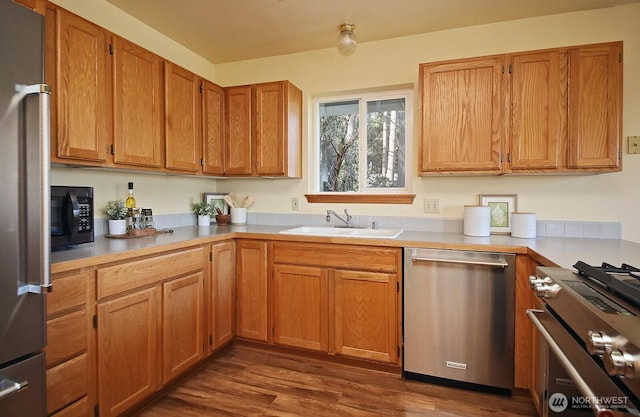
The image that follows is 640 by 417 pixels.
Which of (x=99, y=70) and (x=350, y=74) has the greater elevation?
(x=350, y=74)

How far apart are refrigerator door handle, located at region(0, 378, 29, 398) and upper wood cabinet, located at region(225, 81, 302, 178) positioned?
1.98m

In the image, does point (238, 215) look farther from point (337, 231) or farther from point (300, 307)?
point (300, 307)

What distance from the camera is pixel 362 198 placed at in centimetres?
279

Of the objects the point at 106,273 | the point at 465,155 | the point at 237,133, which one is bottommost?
the point at 106,273

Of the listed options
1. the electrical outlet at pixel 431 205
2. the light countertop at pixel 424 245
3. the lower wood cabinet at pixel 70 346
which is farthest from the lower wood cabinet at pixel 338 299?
the lower wood cabinet at pixel 70 346

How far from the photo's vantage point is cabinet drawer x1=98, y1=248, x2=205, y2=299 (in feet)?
5.13

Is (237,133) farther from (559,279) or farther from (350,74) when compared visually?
(559,279)

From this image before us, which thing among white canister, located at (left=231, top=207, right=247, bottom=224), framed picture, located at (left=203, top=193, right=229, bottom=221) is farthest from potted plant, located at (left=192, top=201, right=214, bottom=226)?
white canister, located at (left=231, top=207, right=247, bottom=224)

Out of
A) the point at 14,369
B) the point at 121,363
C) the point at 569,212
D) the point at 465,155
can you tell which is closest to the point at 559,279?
the point at 465,155

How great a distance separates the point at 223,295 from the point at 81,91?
1.48 metres

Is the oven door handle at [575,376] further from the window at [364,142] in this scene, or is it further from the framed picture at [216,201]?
the framed picture at [216,201]

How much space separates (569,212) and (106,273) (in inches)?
110

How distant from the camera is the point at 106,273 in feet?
5.11

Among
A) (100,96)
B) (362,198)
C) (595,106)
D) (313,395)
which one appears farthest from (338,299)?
(595,106)
